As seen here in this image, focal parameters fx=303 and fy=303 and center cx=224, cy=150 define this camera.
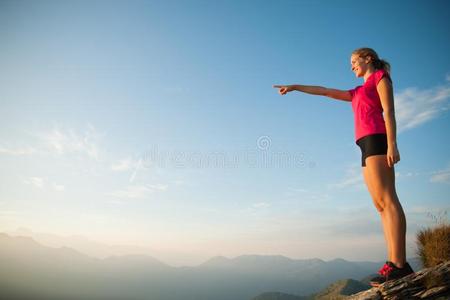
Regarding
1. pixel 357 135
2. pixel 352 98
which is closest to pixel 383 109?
pixel 357 135

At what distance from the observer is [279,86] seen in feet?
18.9

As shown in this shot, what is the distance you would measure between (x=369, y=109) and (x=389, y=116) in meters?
0.42

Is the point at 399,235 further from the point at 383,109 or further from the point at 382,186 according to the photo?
the point at 383,109

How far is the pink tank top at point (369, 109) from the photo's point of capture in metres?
4.58

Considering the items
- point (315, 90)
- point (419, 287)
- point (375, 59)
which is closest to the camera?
point (419, 287)

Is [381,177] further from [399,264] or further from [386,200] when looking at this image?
[399,264]

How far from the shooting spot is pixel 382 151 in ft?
14.5

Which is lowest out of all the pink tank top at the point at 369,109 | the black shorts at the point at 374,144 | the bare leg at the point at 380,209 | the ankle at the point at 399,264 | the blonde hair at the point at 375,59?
the ankle at the point at 399,264

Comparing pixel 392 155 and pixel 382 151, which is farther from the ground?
pixel 382 151

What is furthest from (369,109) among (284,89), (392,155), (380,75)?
(284,89)

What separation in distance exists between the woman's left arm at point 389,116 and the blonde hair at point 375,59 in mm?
560

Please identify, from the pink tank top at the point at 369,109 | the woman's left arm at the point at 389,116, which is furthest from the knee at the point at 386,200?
the pink tank top at the point at 369,109

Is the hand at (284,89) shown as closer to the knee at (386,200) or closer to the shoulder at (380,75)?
the shoulder at (380,75)

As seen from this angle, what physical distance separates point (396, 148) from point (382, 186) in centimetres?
59
